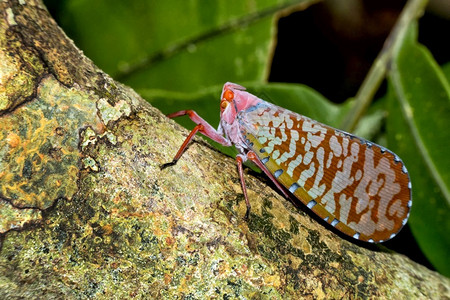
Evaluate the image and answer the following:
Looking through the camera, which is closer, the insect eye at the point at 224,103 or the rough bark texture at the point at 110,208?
the rough bark texture at the point at 110,208

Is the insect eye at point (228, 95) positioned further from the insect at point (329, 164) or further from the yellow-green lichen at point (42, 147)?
the yellow-green lichen at point (42, 147)

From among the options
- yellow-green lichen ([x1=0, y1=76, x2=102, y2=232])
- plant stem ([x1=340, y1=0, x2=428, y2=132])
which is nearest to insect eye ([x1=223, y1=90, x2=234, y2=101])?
yellow-green lichen ([x1=0, y1=76, x2=102, y2=232])

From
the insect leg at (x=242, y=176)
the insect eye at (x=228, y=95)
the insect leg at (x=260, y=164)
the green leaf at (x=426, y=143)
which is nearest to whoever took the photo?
the insect leg at (x=242, y=176)

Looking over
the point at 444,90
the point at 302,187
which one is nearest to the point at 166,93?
the point at 302,187

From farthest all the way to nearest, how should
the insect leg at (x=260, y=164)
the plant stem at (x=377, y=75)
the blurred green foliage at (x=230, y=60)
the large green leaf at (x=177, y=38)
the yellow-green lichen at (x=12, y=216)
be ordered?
1. the large green leaf at (x=177, y=38)
2. the plant stem at (x=377, y=75)
3. the blurred green foliage at (x=230, y=60)
4. the insect leg at (x=260, y=164)
5. the yellow-green lichen at (x=12, y=216)

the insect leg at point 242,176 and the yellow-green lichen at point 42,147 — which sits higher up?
the insect leg at point 242,176

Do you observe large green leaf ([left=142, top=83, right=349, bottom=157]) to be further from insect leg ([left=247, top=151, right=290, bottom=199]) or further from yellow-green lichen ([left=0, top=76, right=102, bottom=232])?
yellow-green lichen ([left=0, top=76, right=102, bottom=232])

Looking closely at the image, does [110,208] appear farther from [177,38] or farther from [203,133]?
[177,38]

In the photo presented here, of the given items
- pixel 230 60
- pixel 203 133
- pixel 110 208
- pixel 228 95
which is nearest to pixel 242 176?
pixel 203 133

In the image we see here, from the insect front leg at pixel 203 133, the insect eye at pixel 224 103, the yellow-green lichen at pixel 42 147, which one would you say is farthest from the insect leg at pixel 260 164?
the yellow-green lichen at pixel 42 147

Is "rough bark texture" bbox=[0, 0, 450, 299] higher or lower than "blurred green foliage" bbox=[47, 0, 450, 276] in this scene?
lower
